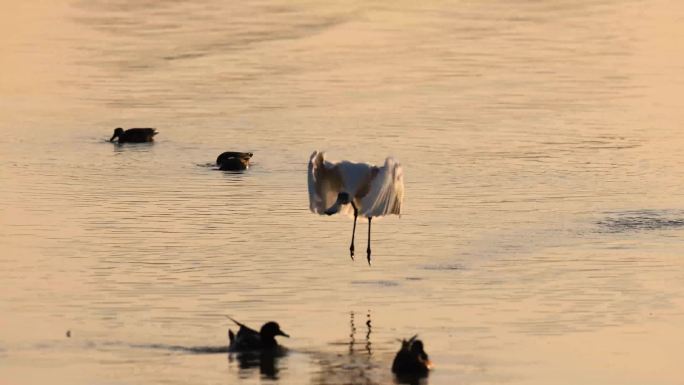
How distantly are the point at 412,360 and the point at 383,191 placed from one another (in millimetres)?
6124

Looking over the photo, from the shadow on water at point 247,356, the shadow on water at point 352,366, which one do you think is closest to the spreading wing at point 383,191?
the shadow on water at point 352,366

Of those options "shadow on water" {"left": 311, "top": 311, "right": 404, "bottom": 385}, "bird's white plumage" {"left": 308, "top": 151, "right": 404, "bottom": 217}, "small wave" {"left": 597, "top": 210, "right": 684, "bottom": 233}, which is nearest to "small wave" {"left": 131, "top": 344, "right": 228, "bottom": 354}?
"shadow on water" {"left": 311, "top": 311, "right": 404, "bottom": 385}

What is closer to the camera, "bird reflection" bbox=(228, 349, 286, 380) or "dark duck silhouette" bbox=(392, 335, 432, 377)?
"dark duck silhouette" bbox=(392, 335, 432, 377)

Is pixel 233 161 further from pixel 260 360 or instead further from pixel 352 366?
pixel 352 366

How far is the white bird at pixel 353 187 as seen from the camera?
22.6 meters

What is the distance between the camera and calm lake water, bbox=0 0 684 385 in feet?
59.7

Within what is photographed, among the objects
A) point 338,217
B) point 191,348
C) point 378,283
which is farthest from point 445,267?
point 191,348

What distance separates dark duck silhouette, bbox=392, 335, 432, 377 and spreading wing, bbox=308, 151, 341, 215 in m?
5.96

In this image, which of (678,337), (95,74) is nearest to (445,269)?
(678,337)

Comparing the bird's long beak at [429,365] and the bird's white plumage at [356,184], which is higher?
the bird's white plumage at [356,184]

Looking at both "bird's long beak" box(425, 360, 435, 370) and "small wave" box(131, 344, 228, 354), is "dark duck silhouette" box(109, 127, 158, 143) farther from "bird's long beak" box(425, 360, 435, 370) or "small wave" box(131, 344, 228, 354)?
Answer: "bird's long beak" box(425, 360, 435, 370)

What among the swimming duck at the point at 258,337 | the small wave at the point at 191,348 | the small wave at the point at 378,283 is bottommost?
the small wave at the point at 191,348

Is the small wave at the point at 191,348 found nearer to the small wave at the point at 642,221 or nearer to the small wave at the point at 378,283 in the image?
the small wave at the point at 378,283

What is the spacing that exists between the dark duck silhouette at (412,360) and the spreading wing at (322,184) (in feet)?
19.6
